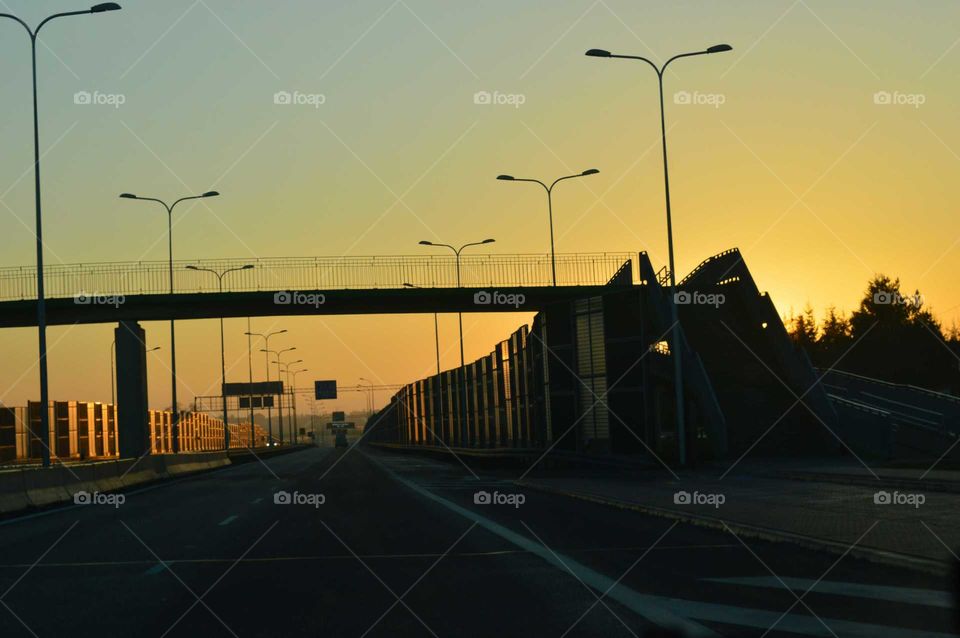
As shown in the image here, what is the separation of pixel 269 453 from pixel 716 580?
110m

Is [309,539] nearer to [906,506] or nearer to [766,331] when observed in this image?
[906,506]

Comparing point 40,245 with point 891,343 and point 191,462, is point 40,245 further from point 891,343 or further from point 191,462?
point 891,343

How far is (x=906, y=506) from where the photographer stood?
19.7 m

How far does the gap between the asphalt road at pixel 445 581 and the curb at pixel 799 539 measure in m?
0.18

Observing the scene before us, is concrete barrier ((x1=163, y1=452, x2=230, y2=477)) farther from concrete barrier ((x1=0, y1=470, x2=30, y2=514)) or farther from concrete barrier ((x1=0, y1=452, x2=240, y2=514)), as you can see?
concrete barrier ((x1=0, y1=470, x2=30, y2=514))

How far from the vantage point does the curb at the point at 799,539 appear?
12.5 m

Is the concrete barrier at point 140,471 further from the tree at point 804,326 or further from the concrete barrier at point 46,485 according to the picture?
the tree at point 804,326

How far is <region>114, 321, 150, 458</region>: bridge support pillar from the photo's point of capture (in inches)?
2162

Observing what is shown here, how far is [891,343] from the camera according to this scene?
273 ft

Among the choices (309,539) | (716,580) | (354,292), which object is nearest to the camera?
(716,580)

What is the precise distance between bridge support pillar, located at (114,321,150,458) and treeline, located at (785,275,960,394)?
35.1 m

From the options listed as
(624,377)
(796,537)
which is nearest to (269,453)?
(624,377)

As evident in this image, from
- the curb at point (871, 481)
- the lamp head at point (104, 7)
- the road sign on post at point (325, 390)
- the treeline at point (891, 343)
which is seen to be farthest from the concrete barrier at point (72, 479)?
the road sign on post at point (325, 390)

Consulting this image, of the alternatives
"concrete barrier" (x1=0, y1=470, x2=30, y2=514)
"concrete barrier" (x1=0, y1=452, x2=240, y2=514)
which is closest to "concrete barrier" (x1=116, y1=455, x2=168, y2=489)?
"concrete barrier" (x1=0, y1=452, x2=240, y2=514)
